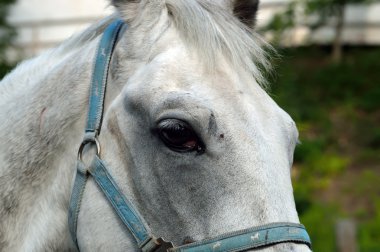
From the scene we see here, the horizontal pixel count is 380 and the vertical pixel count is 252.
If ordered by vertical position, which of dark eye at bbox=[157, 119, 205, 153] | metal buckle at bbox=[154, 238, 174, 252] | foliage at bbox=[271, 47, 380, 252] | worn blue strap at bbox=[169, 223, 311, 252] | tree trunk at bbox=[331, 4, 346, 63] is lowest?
foliage at bbox=[271, 47, 380, 252]

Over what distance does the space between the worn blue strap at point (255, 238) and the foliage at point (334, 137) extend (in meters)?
4.64

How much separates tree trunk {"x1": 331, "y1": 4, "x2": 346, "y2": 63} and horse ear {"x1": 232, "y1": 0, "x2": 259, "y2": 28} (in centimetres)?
854

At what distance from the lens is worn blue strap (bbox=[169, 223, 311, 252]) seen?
91.7 inches

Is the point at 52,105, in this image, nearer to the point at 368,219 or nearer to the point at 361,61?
the point at 368,219

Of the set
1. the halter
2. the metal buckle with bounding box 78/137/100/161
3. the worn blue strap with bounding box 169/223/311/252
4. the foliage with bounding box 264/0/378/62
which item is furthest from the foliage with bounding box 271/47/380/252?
the worn blue strap with bounding box 169/223/311/252

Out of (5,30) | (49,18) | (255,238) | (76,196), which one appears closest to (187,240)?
(255,238)

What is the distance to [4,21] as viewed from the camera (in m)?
12.8

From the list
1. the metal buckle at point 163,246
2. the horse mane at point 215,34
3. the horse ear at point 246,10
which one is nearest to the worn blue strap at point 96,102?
the horse mane at point 215,34

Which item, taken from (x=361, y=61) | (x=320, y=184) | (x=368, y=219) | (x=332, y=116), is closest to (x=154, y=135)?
(x=368, y=219)

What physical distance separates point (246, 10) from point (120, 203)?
110 cm

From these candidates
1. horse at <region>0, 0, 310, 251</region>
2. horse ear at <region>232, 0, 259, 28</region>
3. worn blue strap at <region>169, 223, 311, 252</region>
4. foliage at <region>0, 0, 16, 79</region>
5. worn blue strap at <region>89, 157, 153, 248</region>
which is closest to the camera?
worn blue strap at <region>169, 223, 311, 252</region>

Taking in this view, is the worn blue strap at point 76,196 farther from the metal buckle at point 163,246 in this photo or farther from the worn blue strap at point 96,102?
the metal buckle at point 163,246

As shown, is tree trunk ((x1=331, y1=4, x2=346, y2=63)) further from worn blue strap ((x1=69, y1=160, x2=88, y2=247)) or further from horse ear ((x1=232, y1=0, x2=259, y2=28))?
worn blue strap ((x1=69, y1=160, x2=88, y2=247))

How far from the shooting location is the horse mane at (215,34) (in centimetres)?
270
